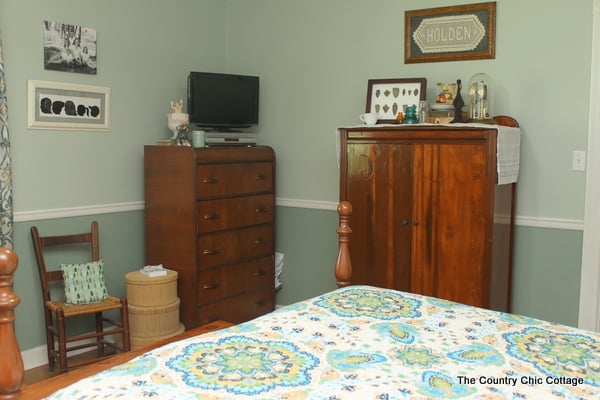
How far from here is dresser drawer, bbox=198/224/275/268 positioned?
3.89 meters

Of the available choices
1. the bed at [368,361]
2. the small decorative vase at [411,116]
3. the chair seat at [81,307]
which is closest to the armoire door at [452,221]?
the small decorative vase at [411,116]

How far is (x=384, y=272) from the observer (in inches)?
136

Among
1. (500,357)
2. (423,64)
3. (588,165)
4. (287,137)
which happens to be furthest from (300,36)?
(500,357)

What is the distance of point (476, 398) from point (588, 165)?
93.4 inches

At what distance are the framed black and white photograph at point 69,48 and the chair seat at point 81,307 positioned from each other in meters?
1.40

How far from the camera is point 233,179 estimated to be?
159 inches

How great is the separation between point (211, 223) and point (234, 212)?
8.6 inches

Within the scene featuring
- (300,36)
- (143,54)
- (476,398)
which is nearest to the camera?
(476,398)

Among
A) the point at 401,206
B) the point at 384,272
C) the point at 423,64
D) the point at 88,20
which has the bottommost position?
the point at 384,272

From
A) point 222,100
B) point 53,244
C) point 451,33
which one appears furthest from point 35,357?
point 451,33

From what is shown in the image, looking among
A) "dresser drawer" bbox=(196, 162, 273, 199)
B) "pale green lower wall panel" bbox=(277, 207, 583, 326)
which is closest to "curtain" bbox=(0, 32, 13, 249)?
"dresser drawer" bbox=(196, 162, 273, 199)

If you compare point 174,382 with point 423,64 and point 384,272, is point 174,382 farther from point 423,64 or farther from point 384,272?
point 423,64

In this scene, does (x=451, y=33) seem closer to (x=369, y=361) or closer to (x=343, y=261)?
(x=343, y=261)

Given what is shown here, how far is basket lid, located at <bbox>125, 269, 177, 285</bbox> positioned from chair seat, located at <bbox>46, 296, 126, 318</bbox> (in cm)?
19
